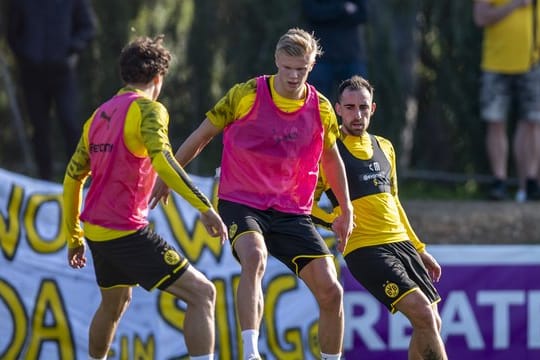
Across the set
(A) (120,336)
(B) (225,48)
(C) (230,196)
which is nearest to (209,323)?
(C) (230,196)

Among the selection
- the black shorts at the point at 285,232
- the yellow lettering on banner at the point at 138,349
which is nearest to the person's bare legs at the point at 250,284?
the black shorts at the point at 285,232

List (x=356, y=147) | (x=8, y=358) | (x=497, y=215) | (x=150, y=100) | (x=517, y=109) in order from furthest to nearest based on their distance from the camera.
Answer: (x=517, y=109), (x=497, y=215), (x=8, y=358), (x=356, y=147), (x=150, y=100)

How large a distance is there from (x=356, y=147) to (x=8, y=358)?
3260mm

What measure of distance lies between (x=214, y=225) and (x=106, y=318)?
1.23 metres

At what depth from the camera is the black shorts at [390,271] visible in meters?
8.28

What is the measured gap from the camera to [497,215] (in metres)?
11.4

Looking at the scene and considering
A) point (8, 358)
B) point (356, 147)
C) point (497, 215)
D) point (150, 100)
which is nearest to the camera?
point (150, 100)

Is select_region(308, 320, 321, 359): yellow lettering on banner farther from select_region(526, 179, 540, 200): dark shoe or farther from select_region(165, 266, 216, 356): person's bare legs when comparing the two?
select_region(526, 179, 540, 200): dark shoe

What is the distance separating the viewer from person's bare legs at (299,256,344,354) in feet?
26.2

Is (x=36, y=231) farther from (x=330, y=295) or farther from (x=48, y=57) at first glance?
(x=330, y=295)

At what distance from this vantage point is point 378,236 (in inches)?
330

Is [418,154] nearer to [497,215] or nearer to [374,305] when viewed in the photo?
[497,215]

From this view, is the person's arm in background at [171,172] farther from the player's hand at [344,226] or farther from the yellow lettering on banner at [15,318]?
the yellow lettering on banner at [15,318]

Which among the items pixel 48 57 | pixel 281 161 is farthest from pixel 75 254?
pixel 48 57
